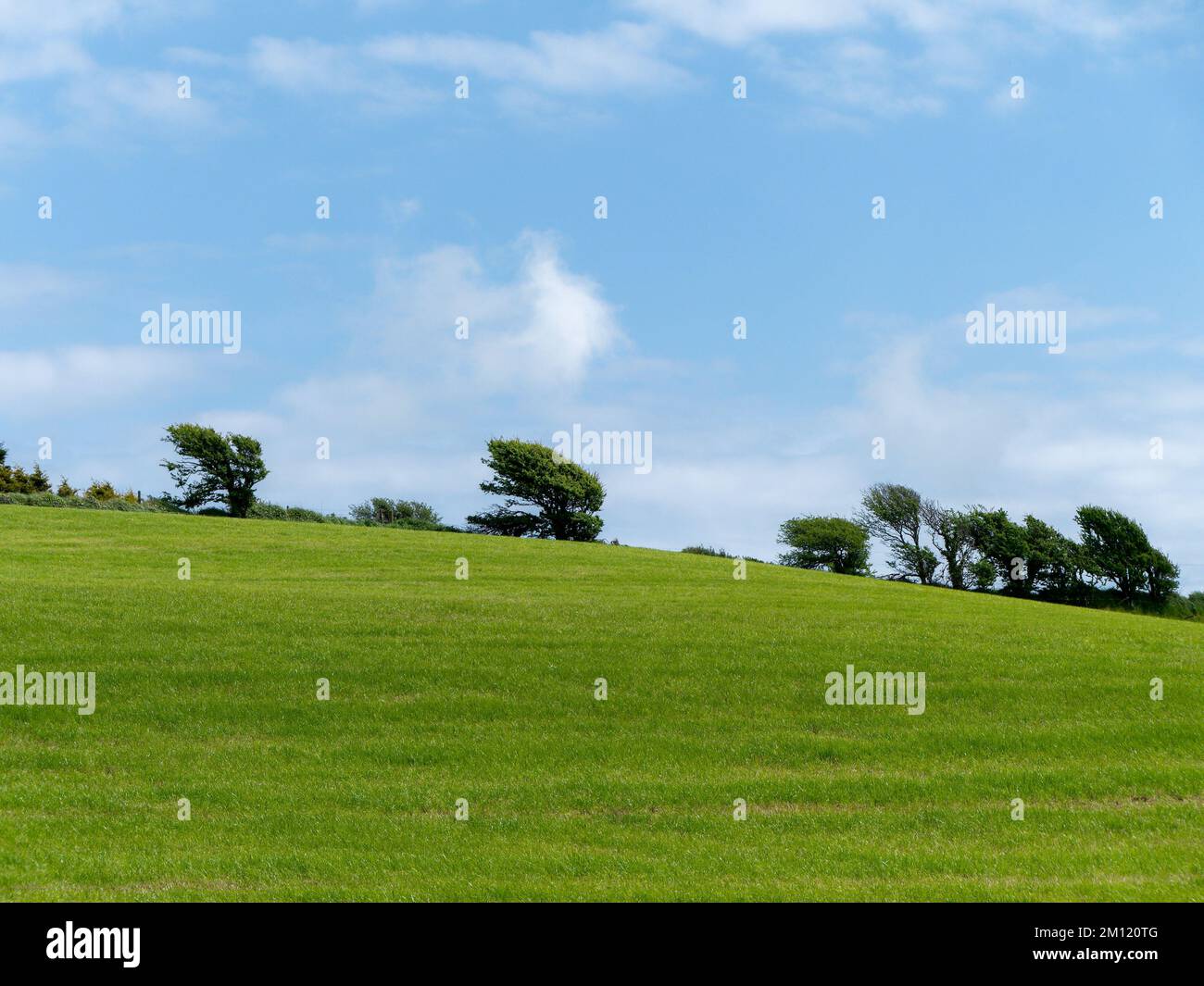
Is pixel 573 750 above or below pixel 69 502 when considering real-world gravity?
below

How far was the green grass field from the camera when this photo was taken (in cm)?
1448

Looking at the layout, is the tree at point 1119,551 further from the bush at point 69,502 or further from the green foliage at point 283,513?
the bush at point 69,502

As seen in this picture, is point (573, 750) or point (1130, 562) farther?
point (1130, 562)

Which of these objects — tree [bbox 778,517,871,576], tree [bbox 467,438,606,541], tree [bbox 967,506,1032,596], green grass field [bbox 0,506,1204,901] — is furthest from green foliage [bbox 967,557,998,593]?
green grass field [bbox 0,506,1204,901]

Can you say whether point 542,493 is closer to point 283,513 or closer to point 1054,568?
point 283,513

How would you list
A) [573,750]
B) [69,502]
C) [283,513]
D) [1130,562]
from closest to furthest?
[573,750], [69,502], [283,513], [1130,562]

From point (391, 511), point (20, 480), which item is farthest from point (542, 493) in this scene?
point (20, 480)

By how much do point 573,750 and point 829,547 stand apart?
6905cm

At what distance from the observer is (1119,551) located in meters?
80.4

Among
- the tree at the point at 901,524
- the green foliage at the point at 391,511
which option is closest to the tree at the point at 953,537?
the tree at the point at 901,524
